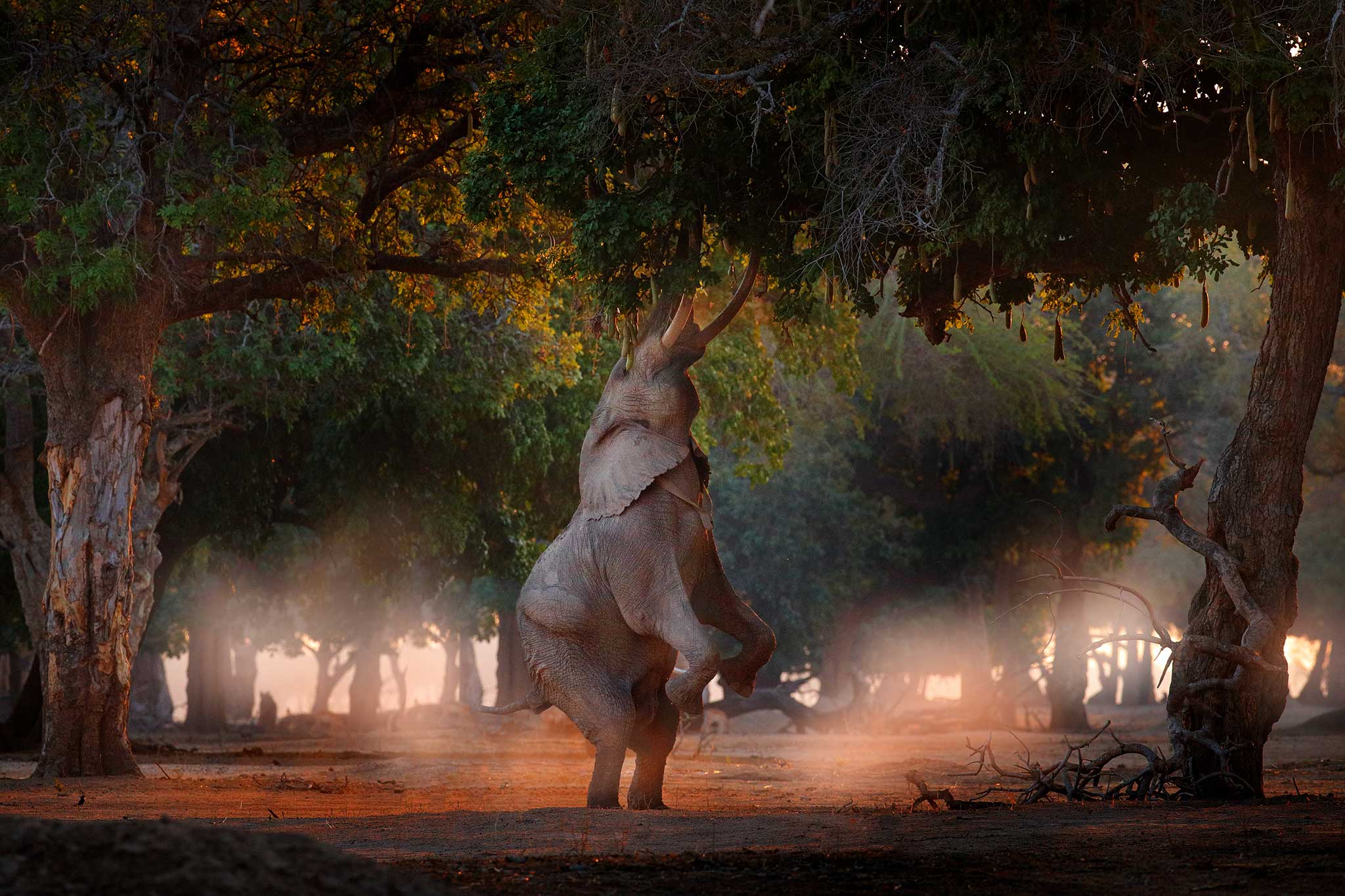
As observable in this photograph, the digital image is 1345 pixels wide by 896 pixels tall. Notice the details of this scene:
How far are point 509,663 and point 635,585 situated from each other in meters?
25.6

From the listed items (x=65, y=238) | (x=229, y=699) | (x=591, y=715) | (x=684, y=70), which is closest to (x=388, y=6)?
(x=65, y=238)

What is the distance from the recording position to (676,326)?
9.27 metres

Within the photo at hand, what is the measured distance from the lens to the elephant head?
29.7 feet

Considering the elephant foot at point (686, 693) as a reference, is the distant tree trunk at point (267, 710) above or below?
below

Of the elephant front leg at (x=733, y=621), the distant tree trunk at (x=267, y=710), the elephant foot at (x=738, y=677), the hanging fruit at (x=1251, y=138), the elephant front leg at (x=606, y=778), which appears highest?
the hanging fruit at (x=1251, y=138)

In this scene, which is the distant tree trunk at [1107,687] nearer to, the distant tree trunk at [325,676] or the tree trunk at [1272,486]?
the distant tree trunk at [325,676]

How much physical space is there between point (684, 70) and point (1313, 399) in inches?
175

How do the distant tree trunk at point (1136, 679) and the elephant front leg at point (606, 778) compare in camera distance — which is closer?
the elephant front leg at point (606, 778)

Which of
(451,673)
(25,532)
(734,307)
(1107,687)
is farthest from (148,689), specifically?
(1107,687)

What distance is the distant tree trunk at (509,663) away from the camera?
3341 cm

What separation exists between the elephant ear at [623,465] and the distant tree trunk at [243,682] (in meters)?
43.1

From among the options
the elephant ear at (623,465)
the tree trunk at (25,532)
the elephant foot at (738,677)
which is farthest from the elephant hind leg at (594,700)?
the tree trunk at (25,532)

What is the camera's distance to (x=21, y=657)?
44156mm

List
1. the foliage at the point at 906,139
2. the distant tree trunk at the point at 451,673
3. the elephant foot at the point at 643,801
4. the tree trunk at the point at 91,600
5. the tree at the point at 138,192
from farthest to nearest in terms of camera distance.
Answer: the distant tree trunk at the point at 451,673 < the tree trunk at the point at 91,600 < the tree at the point at 138,192 < the elephant foot at the point at 643,801 < the foliage at the point at 906,139
